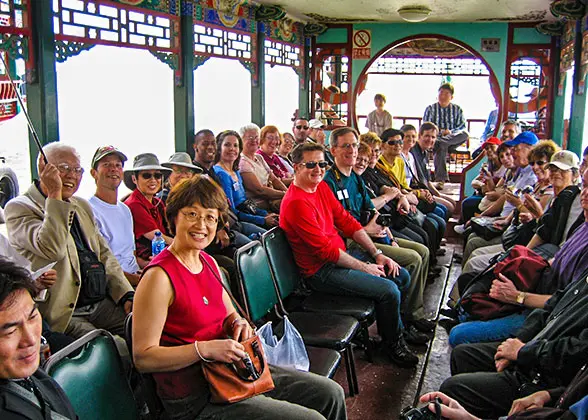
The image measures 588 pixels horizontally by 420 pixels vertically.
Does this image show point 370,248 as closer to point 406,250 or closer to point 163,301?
point 406,250

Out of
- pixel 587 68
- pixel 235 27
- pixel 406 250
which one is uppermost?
pixel 235 27

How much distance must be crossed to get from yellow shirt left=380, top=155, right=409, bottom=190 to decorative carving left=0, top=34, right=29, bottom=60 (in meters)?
3.04

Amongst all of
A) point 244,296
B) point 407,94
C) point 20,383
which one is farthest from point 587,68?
point 407,94

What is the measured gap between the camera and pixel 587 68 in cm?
627

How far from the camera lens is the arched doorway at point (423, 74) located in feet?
28.1

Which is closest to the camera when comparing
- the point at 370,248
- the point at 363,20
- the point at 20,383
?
the point at 20,383

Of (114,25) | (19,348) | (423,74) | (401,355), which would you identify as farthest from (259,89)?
(19,348)

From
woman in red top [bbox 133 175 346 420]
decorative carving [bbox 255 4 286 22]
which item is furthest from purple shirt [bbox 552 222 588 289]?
decorative carving [bbox 255 4 286 22]

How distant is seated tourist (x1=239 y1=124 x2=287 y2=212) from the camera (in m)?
4.88

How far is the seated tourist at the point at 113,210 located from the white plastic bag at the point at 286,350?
1.03 meters

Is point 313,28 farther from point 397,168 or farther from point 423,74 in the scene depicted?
point 397,168

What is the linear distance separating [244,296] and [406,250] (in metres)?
1.70

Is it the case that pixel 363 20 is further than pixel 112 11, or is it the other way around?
pixel 363 20

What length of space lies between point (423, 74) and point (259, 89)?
4518 mm
